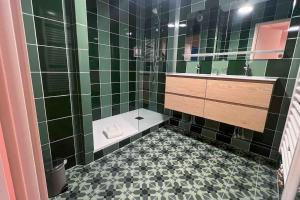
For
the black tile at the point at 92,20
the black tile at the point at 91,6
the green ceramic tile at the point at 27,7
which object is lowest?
the green ceramic tile at the point at 27,7

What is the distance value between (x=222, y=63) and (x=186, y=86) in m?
0.57

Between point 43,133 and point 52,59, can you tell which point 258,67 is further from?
point 43,133

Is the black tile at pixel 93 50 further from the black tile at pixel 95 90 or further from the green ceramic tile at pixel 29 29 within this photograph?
the green ceramic tile at pixel 29 29

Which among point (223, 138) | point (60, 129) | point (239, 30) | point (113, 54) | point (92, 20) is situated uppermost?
point (92, 20)

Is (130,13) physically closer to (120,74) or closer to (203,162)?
(120,74)

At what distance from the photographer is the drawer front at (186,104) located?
1960 millimetres

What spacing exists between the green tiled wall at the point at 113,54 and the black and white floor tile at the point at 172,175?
108cm

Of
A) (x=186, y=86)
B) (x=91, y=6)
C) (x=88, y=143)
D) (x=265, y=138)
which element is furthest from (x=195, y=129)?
(x=91, y=6)

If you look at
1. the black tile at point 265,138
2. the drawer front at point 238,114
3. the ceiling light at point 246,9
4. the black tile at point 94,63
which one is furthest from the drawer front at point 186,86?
the black tile at point 94,63

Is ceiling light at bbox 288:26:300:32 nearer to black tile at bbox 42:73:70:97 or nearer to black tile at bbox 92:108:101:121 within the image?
black tile at bbox 42:73:70:97

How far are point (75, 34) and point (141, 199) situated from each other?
1516 millimetres

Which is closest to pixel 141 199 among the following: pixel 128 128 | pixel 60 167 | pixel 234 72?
pixel 60 167

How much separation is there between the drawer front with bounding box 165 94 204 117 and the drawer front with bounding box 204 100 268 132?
A: 0.08m

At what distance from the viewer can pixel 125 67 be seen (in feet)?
9.34
